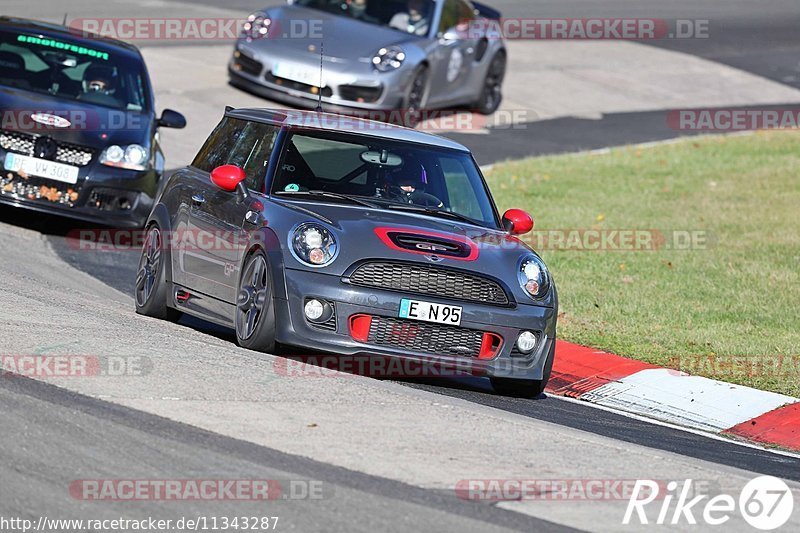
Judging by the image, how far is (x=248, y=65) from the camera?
1958 centimetres

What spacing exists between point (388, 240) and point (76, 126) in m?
5.44

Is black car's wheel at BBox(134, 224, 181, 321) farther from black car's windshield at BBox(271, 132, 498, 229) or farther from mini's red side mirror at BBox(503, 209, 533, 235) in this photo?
mini's red side mirror at BBox(503, 209, 533, 235)

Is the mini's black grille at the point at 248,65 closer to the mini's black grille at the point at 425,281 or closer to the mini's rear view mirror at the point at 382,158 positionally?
the mini's rear view mirror at the point at 382,158

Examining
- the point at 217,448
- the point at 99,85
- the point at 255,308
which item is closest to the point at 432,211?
the point at 255,308

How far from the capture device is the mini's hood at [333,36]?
19094mm

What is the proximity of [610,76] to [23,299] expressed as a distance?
61.2ft

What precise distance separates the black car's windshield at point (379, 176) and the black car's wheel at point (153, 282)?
1.28m

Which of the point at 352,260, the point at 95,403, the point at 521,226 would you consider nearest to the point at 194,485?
the point at 95,403

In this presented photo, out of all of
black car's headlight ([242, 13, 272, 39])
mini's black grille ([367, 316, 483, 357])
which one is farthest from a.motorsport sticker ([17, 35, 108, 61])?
mini's black grille ([367, 316, 483, 357])

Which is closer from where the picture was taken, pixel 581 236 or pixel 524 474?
pixel 524 474

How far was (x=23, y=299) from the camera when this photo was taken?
9.21 metres

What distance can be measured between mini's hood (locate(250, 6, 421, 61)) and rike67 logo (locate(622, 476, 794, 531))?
12842 mm

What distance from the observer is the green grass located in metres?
11.5

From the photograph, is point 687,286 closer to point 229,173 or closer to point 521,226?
point 521,226
